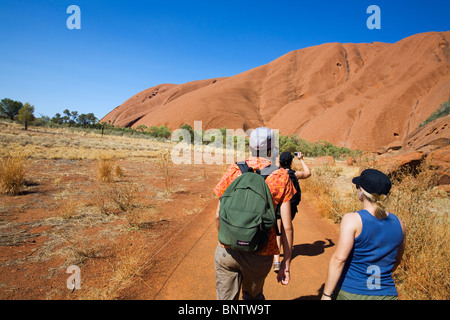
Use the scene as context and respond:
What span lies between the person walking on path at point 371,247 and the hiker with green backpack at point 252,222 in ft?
1.42

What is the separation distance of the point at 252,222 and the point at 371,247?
33.4 inches

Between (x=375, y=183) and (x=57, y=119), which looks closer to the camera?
(x=375, y=183)

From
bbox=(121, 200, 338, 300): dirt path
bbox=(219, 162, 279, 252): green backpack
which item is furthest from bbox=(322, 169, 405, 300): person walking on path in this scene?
bbox=(121, 200, 338, 300): dirt path

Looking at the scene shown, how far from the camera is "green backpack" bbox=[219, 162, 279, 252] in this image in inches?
59.6

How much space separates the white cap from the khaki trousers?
853mm

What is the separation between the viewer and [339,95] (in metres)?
57.5

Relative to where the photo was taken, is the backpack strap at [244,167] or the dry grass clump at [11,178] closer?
the backpack strap at [244,167]

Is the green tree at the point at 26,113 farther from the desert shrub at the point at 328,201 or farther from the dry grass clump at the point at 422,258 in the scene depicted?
the dry grass clump at the point at 422,258

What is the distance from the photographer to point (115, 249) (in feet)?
13.0

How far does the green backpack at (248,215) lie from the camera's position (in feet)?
4.97

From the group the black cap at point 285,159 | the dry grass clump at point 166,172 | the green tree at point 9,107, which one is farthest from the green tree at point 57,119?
the black cap at point 285,159

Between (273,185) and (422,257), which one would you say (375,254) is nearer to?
(273,185)

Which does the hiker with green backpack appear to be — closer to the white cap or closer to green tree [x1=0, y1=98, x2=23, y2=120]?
the white cap

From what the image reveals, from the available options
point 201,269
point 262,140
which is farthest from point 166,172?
point 262,140
